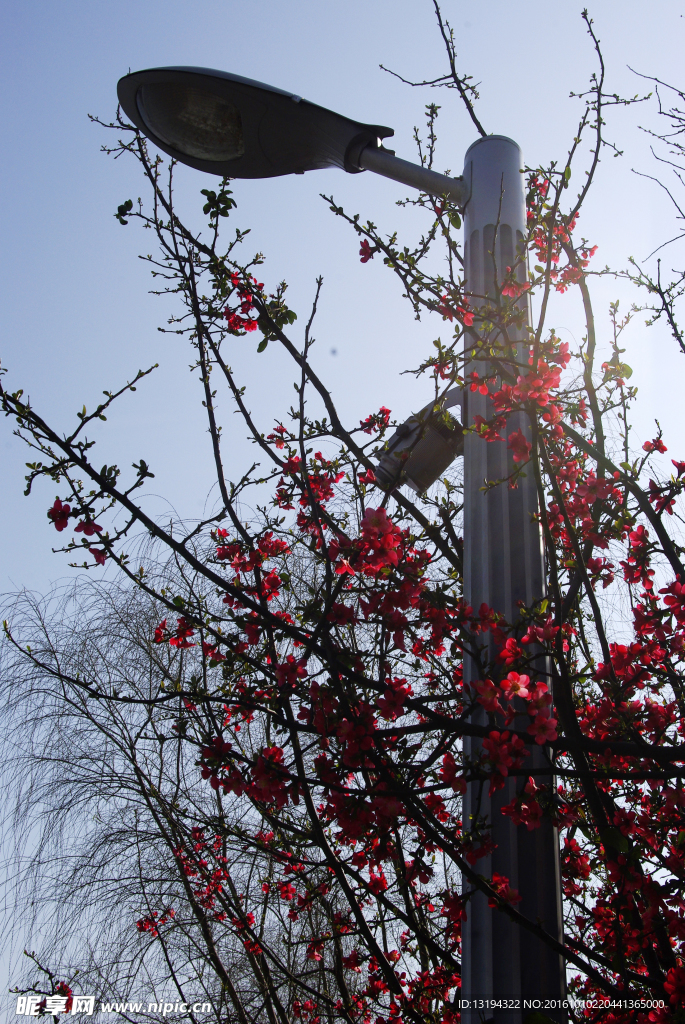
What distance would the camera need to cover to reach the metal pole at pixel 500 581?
1341mm

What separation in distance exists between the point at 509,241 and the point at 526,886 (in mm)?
1597

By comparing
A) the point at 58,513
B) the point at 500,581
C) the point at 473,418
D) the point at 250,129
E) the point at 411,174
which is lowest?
the point at 500,581

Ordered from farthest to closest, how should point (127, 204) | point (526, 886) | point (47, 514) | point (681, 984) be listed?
point (127, 204), point (47, 514), point (681, 984), point (526, 886)

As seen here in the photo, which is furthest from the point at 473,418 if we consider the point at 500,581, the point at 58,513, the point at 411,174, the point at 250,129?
the point at 250,129

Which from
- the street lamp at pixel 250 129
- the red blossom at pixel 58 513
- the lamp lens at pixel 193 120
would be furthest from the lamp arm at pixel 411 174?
the red blossom at pixel 58 513

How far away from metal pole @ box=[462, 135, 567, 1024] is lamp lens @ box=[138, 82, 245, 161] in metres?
0.86

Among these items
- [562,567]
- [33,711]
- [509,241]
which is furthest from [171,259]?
[33,711]

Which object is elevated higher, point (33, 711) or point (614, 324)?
point (614, 324)

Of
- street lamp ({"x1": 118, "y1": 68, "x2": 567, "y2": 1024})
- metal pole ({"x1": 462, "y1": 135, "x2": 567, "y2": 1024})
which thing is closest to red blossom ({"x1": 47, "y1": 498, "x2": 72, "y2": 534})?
street lamp ({"x1": 118, "y1": 68, "x2": 567, "y2": 1024})

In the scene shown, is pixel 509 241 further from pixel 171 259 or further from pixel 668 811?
pixel 668 811

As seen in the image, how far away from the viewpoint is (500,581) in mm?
1652

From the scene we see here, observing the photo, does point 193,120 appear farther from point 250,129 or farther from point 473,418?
point 473,418

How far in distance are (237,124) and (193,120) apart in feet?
0.50

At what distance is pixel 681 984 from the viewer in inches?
63.4
